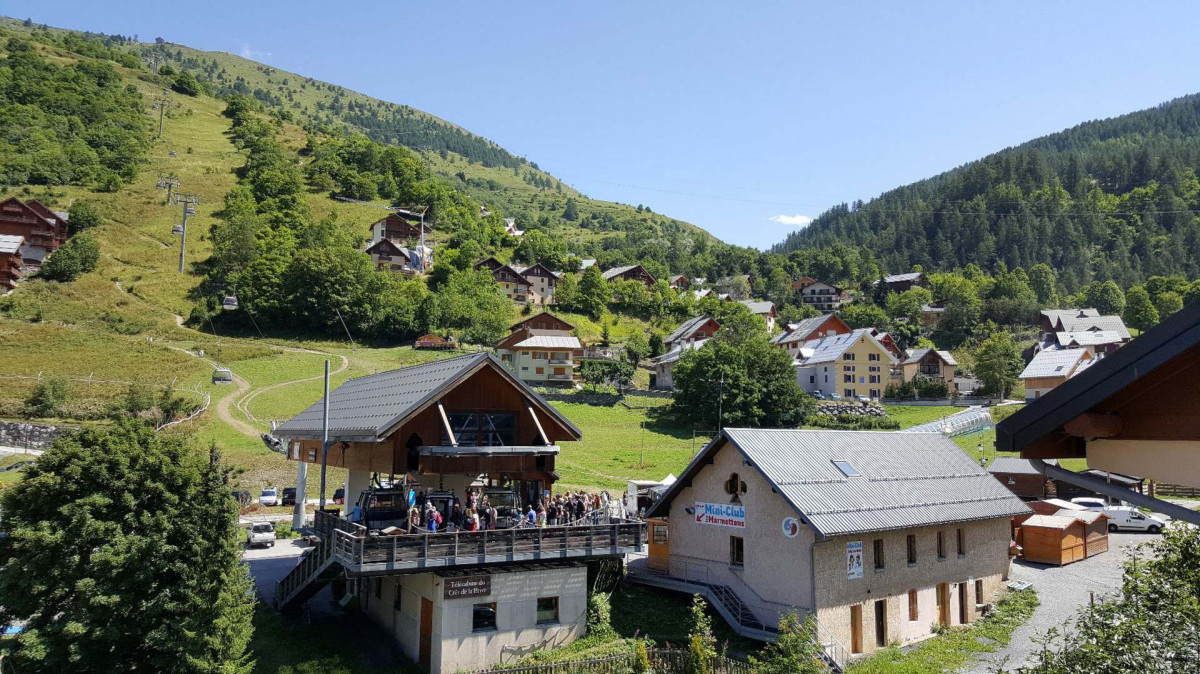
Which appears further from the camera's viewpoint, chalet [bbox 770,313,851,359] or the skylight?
chalet [bbox 770,313,851,359]

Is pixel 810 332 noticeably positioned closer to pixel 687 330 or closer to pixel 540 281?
pixel 687 330

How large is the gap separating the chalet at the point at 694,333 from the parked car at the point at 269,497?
66.3 metres

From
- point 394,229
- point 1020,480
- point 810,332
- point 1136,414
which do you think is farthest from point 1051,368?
point 394,229

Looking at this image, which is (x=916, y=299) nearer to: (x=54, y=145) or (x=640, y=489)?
(x=640, y=489)

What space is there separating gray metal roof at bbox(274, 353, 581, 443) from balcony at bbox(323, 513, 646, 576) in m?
3.92

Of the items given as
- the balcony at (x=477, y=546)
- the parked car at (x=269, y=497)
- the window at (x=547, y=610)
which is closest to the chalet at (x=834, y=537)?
the balcony at (x=477, y=546)

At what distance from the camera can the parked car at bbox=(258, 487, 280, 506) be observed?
46.2m

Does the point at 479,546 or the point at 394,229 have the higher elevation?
the point at 394,229

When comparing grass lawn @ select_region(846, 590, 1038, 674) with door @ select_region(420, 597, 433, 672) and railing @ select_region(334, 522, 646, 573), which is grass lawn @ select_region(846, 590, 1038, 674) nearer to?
railing @ select_region(334, 522, 646, 573)

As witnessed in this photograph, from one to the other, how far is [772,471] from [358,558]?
13827mm

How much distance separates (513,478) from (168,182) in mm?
119688

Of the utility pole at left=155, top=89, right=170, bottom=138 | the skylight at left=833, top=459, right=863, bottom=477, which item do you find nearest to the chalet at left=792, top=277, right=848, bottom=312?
the skylight at left=833, top=459, right=863, bottom=477

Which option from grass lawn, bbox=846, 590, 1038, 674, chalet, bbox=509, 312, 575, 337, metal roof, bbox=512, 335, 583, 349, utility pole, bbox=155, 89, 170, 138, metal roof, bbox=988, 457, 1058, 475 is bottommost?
grass lawn, bbox=846, 590, 1038, 674

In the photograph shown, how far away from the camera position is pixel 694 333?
4257 inches
